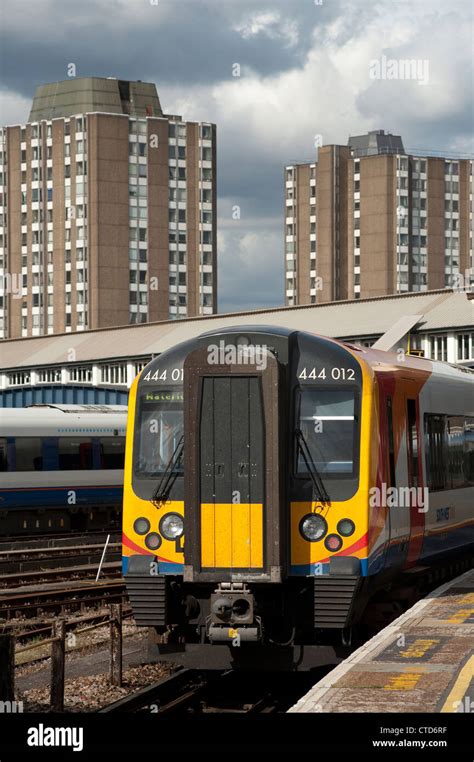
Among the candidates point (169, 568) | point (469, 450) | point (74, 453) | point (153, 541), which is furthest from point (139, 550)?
point (74, 453)

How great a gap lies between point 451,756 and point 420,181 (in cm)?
14624

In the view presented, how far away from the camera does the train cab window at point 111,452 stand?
39062 millimetres

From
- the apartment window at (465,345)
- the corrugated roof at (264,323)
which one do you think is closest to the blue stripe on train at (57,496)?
the corrugated roof at (264,323)

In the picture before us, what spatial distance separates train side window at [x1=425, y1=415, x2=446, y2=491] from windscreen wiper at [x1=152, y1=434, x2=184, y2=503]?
3733mm

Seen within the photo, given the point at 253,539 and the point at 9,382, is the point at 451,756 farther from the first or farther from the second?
the point at 9,382

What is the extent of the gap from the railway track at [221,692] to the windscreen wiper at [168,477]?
6.27 feet

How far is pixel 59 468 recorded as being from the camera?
37281mm

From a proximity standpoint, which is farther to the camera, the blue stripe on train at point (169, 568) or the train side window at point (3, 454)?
the train side window at point (3, 454)

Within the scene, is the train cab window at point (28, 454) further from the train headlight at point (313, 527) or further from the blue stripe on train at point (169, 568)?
the train headlight at point (313, 527)

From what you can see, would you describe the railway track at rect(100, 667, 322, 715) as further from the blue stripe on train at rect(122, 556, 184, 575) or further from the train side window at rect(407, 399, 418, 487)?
the train side window at rect(407, 399, 418, 487)

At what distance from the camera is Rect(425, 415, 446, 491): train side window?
50.7 feet

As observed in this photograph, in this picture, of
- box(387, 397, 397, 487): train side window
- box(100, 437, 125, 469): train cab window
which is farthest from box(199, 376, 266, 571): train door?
box(100, 437, 125, 469): train cab window

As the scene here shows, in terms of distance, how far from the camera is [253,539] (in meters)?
12.3

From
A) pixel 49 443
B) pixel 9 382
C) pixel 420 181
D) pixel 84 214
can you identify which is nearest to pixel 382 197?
pixel 420 181
